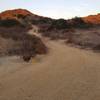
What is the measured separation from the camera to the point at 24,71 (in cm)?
1441

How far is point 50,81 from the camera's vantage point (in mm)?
11938

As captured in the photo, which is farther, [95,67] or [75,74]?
[95,67]

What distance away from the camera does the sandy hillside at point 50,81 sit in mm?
9719

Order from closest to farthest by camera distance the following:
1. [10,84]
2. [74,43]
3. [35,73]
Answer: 1. [10,84]
2. [35,73]
3. [74,43]

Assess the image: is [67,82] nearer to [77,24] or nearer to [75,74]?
[75,74]

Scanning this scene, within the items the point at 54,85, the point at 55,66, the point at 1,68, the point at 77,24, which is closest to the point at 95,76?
the point at 54,85

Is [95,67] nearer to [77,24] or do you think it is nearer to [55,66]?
[55,66]

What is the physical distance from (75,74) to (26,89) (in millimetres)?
3476

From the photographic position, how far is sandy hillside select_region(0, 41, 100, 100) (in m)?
9.72

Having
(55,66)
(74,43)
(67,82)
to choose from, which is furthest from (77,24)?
(67,82)

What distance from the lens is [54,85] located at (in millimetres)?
11156

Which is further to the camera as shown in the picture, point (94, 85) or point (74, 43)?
point (74, 43)

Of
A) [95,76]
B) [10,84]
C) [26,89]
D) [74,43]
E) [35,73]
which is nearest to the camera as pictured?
[26,89]

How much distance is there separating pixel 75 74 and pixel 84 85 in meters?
2.22
